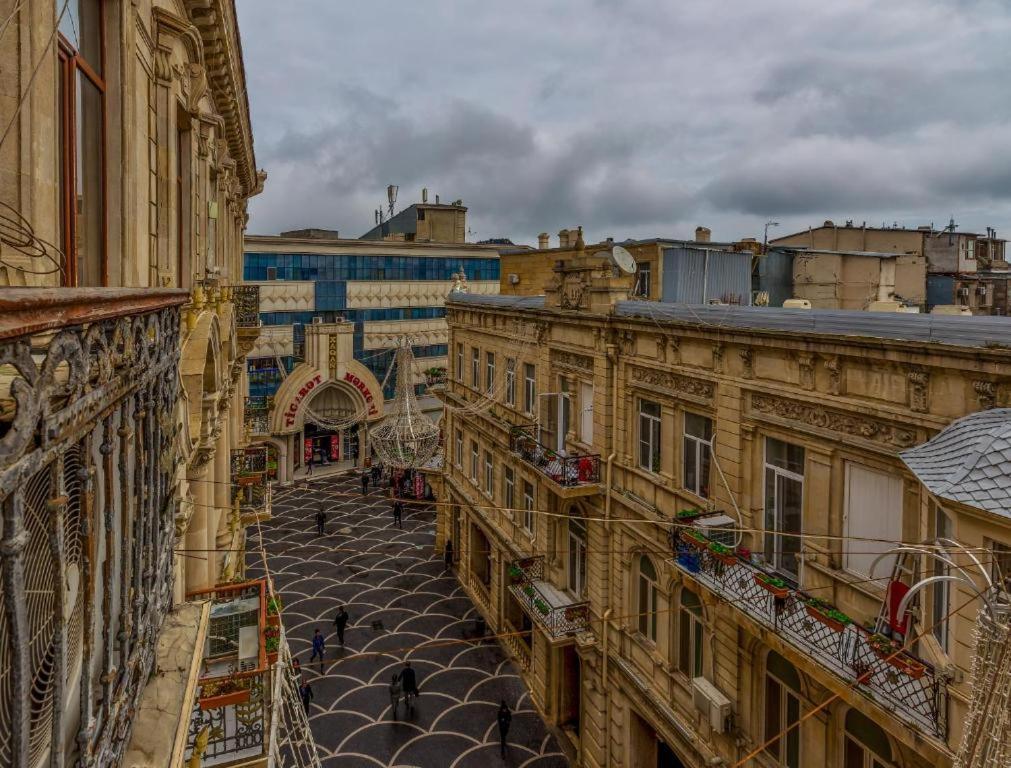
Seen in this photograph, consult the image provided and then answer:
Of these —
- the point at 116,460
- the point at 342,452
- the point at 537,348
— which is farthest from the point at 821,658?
the point at 342,452

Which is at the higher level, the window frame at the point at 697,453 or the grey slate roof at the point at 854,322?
the grey slate roof at the point at 854,322

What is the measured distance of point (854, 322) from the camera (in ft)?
34.0

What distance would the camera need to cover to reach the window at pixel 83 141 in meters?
5.30

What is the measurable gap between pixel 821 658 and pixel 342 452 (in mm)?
41122

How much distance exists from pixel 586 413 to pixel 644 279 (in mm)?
5246

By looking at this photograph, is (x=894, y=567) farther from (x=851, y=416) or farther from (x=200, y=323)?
(x=200, y=323)

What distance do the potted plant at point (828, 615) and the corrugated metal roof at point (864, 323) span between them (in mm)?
4132

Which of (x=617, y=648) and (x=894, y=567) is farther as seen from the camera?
(x=617, y=648)

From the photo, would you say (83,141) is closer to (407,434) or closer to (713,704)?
(713,704)

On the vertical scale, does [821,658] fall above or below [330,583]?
above

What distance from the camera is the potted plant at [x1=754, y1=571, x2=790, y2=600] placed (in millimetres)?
10430

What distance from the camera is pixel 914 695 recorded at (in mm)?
8664

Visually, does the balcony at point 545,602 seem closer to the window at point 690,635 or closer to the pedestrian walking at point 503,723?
the pedestrian walking at point 503,723

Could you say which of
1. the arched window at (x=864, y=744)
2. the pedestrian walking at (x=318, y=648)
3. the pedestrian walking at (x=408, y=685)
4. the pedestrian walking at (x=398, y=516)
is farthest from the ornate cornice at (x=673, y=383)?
the pedestrian walking at (x=398, y=516)
